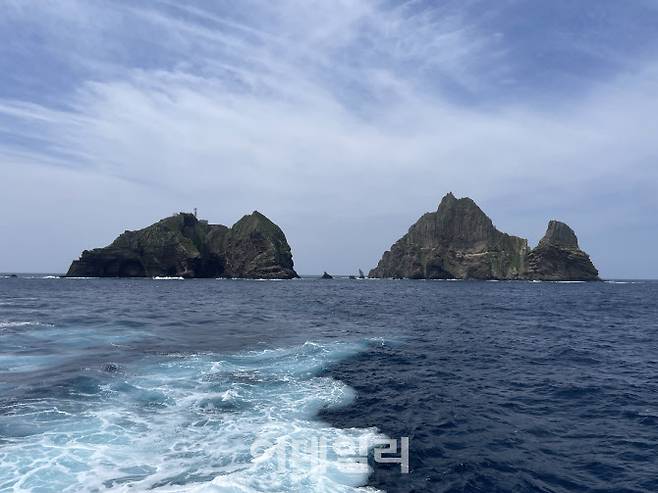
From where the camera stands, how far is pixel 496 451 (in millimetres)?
15109

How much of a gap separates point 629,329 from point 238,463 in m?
49.1

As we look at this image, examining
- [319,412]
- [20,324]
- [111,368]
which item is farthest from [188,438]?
[20,324]

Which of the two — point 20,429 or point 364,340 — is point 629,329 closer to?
point 364,340

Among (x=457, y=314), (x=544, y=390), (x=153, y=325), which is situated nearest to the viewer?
(x=544, y=390)

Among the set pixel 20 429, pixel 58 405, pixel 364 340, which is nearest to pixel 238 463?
pixel 20 429

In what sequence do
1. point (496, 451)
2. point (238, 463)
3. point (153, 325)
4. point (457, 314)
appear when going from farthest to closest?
point (457, 314)
point (153, 325)
point (496, 451)
point (238, 463)

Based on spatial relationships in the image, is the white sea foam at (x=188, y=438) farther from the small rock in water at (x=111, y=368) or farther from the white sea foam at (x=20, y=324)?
the white sea foam at (x=20, y=324)

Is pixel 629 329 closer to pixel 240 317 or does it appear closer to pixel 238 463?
pixel 240 317

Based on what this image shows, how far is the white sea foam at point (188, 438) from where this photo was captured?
12.3 meters

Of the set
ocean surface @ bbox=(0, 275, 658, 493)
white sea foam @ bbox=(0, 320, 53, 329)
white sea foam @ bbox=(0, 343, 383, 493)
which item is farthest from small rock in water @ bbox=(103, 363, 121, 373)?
white sea foam @ bbox=(0, 320, 53, 329)

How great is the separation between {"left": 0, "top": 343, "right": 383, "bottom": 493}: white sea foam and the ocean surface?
77 mm

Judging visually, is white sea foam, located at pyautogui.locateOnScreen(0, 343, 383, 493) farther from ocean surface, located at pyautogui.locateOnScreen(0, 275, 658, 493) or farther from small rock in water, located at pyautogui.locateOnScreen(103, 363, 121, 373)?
small rock in water, located at pyautogui.locateOnScreen(103, 363, 121, 373)

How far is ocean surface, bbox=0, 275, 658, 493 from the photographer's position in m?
13.0

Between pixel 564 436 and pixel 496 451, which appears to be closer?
pixel 496 451
